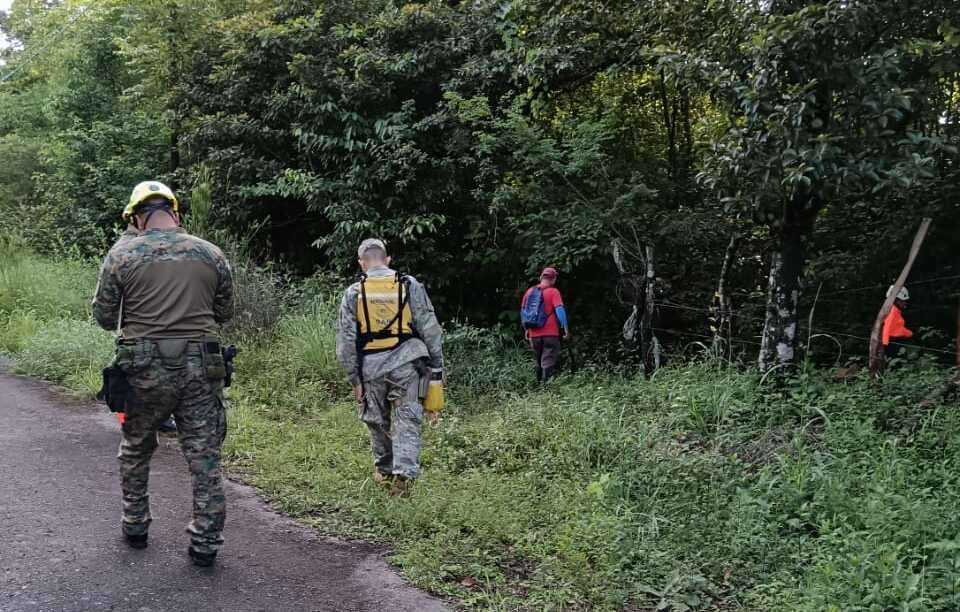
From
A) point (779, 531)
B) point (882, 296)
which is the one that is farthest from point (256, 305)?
point (882, 296)

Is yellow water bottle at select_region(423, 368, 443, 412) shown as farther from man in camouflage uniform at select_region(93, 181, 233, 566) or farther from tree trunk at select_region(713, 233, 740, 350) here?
tree trunk at select_region(713, 233, 740, 350)

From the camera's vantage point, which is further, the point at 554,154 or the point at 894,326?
the point at 554,154

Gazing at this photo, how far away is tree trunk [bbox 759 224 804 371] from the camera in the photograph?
24.6ft

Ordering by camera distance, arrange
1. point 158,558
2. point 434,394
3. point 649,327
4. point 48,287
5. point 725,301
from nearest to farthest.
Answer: point 158,558 < point 434,394 < point 649,327 < point 725,301 < point 48,287

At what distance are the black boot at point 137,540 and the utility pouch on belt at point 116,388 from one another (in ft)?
2.47

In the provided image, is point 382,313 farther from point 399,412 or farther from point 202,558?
point 202,558

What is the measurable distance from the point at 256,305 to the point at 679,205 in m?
6.43

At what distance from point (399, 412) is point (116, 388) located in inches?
76.5

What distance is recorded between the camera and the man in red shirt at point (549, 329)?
1049 cm

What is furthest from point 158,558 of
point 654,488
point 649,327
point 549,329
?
point 549,329

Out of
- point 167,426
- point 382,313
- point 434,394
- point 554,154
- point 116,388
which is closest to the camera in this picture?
point 116,388

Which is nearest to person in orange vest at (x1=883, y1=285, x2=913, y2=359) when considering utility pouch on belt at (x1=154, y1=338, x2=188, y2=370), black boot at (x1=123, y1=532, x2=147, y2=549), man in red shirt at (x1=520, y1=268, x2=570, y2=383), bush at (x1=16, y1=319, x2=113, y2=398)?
man in red shirt at (x1=520, y1=268, x2=570, y2=383)

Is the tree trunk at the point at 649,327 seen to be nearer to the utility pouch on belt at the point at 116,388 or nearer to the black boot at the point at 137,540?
the black boot at the point at 137,540

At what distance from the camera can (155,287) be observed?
13.6 feet
